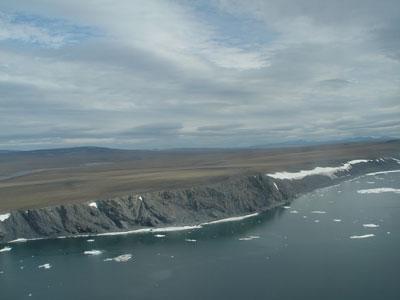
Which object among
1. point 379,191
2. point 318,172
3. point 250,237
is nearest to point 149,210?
point 250,237

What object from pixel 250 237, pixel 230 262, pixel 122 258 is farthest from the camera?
pixel 250 237

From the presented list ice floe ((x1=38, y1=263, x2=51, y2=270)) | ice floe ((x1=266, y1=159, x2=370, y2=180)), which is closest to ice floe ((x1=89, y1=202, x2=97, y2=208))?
ice floe ((x1=38, y1=263, x2=51, y2=270))

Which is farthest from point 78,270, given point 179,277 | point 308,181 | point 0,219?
point 308,181

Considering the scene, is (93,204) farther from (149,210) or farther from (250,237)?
(250,237)

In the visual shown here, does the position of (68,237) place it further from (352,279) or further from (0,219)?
(352,279)

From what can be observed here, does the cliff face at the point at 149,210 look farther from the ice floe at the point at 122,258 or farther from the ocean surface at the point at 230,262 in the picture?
the ice floe at the point at 122,258
